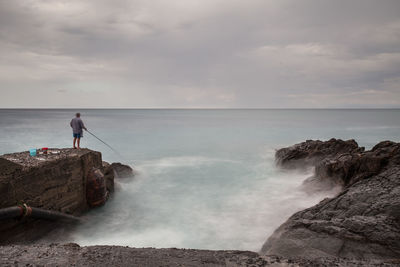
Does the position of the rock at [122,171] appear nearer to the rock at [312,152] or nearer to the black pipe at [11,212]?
the black pipe at [11,212]

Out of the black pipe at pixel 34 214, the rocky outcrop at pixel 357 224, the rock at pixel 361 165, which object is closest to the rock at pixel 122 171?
the black pipe at pixel 34 214

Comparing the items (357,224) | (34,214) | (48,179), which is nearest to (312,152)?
(357,224)

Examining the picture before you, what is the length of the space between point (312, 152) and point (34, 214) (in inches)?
578

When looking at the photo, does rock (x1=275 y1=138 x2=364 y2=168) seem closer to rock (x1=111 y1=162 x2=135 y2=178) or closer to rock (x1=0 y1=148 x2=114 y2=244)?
rock (x1=111 y1=162 x2=135 y2=178)

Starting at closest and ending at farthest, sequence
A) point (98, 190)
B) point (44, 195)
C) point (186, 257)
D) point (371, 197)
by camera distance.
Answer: point (186, 257), point (371, 197), point (44, 195), point (98, 190)

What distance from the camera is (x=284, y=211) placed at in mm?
10469

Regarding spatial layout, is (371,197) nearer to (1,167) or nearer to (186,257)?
(186,257)

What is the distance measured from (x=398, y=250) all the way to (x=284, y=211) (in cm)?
521

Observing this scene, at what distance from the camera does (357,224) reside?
6074 millimetres

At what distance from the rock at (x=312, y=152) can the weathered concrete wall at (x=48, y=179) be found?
38.8 feet

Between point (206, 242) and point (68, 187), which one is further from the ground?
point (68, 187)

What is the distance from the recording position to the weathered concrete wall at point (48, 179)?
739 cm

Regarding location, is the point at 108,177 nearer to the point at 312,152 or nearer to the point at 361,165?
the point at 361,165

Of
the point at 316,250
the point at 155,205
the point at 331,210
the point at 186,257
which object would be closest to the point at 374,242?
the point at 316,250
